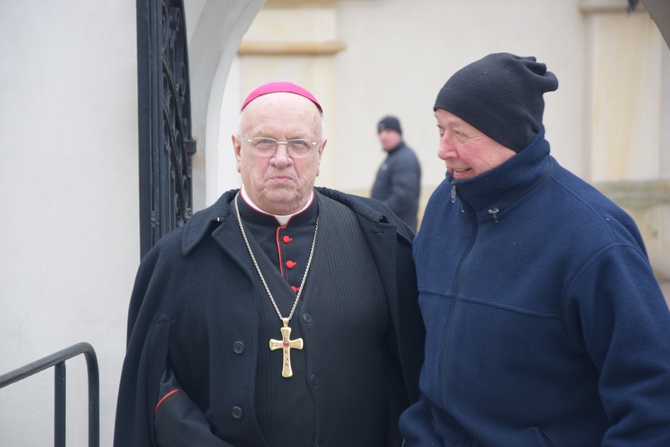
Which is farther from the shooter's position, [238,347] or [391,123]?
[391,123]

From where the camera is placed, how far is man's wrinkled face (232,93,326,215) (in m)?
3.08

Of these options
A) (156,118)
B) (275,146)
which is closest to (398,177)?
(156,118)

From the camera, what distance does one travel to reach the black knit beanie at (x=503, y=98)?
2617mm

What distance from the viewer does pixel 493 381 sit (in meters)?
2.59

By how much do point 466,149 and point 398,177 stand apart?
6.60 metres

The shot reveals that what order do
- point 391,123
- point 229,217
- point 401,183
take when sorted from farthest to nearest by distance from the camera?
point 391,123 → point 401,183 → point 229,217

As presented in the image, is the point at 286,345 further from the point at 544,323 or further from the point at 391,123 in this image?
the point at 391,123

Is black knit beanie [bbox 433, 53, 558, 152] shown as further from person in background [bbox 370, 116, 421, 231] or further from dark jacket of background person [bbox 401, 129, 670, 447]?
person in background [bbox 370, 116, 421, 231]

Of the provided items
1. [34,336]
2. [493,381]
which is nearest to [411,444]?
[493,381]

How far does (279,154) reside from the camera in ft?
10.0

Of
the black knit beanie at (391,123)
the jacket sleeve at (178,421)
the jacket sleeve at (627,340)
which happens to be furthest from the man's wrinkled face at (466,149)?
the black knit beanie at (391,123)

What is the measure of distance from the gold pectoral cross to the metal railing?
0.77 meters

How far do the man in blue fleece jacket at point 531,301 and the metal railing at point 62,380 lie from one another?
123cm

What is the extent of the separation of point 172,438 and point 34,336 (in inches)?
49.2
